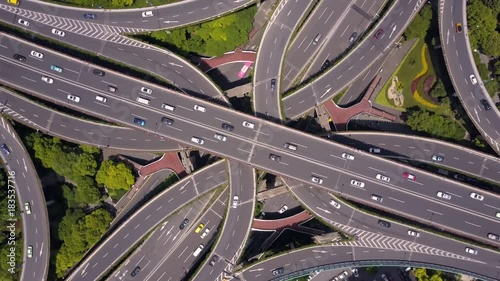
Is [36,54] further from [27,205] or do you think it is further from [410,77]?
[410,77]

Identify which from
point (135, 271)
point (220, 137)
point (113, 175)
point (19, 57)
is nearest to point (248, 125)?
point (220, 137)

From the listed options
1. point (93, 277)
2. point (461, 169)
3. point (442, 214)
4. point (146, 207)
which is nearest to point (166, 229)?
point (146, 207)

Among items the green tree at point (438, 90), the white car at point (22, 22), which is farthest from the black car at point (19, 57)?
the green tree at point (438, 90)

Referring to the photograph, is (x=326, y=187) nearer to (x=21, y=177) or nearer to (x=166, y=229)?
(x=166, y=229)

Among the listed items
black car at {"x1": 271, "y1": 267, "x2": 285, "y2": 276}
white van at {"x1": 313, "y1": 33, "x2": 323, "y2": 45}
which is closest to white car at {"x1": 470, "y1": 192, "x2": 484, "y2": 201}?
black car at {"x1": 271, "y1": 267, "x2": 285, "y2": 276}

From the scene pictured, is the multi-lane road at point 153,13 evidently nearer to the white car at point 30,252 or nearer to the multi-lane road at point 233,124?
the multi-lane road at point 233,124
